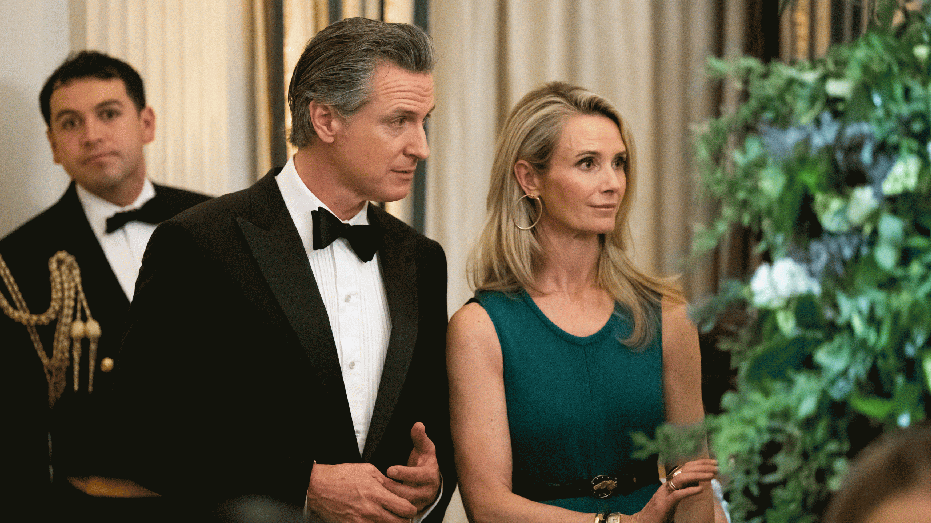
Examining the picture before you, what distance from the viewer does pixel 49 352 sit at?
235 cm

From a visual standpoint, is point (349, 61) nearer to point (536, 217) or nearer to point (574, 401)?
point (536, 217)

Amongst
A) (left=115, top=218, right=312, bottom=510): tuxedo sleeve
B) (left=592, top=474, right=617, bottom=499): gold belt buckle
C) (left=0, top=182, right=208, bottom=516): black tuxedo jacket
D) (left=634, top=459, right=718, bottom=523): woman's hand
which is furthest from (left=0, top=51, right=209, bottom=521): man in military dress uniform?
(left=634, top=459, right=718, bottom=523): woman's hand

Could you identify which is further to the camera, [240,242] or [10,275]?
[10,275]

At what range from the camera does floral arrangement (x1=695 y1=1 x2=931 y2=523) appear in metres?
0.75

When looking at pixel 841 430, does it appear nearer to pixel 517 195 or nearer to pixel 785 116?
pixel 785 116

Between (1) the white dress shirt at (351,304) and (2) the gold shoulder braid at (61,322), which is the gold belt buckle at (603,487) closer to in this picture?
(1) the white dress shirt at (351,304)

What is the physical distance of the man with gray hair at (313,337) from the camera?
1.61m

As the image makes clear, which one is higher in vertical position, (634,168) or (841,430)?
(634,168)

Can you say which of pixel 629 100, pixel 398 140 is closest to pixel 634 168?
pixel 398 140

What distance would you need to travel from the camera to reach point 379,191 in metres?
1.83

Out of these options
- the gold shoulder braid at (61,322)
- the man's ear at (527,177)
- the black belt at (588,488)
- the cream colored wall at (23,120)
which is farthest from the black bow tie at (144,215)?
the black belt at (588,488)

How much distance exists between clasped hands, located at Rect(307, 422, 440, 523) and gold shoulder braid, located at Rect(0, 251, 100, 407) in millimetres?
1069

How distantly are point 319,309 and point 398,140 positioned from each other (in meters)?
0.41

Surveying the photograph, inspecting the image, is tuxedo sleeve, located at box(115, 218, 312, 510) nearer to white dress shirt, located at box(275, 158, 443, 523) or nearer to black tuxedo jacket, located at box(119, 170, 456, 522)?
black tuxedo jacket, located at box(119, 170, 456, 522)
